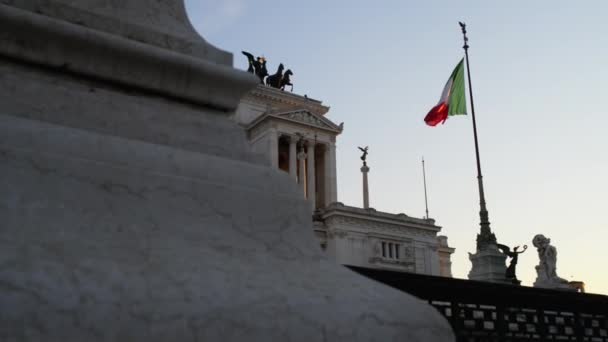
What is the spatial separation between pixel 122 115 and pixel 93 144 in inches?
14.4

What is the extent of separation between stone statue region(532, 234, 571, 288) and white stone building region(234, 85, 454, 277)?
57.7 feet

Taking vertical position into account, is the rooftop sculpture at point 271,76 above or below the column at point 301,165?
above

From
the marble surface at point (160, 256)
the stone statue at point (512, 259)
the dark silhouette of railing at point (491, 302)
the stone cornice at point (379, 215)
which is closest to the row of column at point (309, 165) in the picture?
the stone cornice at point (379, 215)

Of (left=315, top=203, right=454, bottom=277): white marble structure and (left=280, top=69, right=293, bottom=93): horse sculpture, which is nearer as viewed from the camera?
(left=315, top=203, right=454, bottom=277): white marble structure

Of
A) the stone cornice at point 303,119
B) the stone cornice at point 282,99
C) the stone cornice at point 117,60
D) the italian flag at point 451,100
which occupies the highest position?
the stone cornice at point 282,99

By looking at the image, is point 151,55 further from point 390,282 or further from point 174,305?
point 390,282

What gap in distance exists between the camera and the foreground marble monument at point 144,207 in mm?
1777

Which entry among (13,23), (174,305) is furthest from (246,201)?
(13,23)

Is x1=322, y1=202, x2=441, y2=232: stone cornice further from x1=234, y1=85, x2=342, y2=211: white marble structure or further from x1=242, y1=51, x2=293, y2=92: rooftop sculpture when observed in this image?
x1=242, y1=51, x2=293, y2=92: rooftop sculpture

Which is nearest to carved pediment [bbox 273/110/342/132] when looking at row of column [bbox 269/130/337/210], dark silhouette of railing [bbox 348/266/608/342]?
row of column [bbox 269/130/337/210]

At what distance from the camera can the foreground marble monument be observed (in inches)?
70.0

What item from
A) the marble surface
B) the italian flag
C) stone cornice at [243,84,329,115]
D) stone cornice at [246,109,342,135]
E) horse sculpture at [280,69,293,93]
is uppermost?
horse sculpture at [280,69,293,93]

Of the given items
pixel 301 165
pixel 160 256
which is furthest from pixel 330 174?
pixel 160 256

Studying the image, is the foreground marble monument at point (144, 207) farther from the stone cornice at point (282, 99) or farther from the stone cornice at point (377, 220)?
the stone cornice at point (282, 99)
